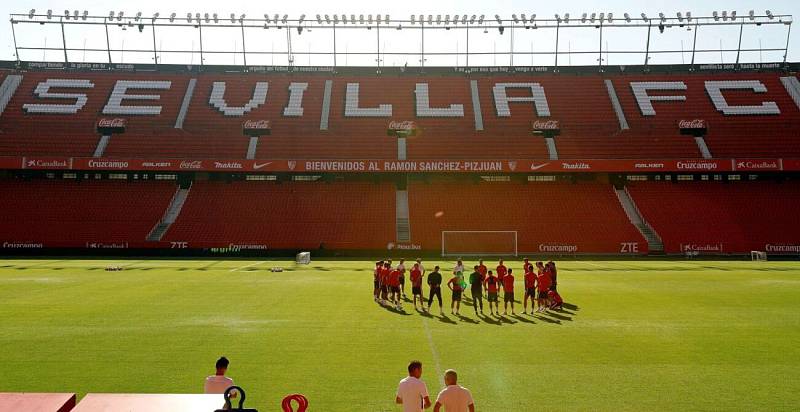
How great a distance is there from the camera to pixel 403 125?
191 feet

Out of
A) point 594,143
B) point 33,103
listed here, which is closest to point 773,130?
point 594,143

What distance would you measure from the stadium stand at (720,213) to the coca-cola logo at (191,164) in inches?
1432

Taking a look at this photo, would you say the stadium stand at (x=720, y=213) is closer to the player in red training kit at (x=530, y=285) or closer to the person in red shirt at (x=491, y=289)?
the player in red training kit at (x=530, y=285)

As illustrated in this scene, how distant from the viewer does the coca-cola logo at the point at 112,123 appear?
186 feet

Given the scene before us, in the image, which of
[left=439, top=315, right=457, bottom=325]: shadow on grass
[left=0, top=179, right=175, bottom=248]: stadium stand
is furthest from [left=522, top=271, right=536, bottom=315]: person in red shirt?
[left=0, top=179, right=175, bottom=248]: stadium stand

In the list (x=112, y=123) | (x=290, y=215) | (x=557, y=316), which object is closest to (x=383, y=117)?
(x=290, y=215)

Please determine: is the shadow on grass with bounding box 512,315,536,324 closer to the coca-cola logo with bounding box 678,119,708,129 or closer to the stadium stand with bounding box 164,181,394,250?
the stadium stand with bounding box 164,181,394,250

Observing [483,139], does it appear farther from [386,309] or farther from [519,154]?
[386,309]

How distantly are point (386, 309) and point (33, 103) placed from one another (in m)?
53.4

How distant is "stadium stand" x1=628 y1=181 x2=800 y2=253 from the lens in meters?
46.9

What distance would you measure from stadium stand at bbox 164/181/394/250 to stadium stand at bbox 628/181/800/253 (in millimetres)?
21505

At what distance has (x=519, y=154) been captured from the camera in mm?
54375

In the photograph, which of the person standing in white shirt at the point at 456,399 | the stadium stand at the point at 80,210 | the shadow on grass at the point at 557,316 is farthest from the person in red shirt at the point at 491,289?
the stadium stand at the point at 80,210

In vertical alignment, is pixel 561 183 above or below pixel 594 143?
below
